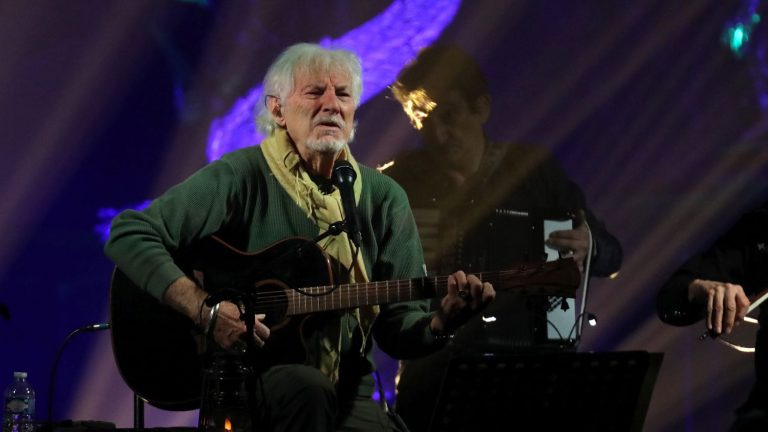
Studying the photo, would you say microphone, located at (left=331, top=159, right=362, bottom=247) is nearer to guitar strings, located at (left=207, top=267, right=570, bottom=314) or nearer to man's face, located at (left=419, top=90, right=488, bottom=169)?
guitar strings, located at (left=207, top=267, right=570, bottom=314)

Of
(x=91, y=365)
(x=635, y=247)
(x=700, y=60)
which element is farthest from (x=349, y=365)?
(x=700, y=60)

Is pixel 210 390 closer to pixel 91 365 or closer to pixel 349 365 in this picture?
pixel 349 365

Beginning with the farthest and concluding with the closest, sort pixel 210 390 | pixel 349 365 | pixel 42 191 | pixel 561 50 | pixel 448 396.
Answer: pixel 561 50
pixel 42 191
pixel 349 365
pixel 210 390
pixel 448 396

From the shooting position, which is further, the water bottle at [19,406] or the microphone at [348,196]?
the water bottle at [19,406]

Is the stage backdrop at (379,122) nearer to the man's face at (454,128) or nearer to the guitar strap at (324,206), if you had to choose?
the man's face at (454,128)

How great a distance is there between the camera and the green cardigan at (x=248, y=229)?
10.5 feet

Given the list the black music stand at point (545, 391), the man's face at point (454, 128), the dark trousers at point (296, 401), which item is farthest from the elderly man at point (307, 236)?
the man's face at point (454, 128)

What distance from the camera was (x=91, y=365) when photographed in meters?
5.09

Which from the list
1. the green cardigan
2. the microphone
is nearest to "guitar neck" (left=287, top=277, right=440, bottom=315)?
the green cardigan

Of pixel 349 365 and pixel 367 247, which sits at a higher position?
pixel 367 247

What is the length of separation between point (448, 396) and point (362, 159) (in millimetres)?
3092

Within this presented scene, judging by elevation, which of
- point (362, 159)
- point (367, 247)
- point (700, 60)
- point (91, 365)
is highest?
point (700, 60)

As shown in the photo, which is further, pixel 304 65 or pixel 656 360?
pixel 304 65

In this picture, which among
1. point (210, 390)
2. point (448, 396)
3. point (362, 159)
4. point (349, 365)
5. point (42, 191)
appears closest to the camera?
point (448, 396)
